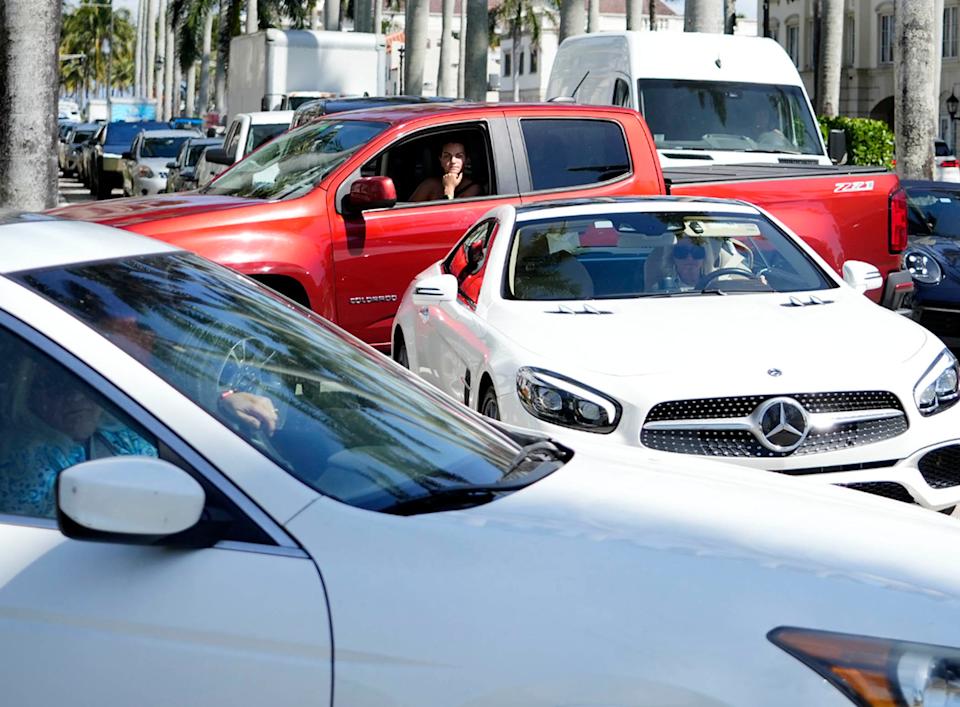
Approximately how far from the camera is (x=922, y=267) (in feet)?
40.2

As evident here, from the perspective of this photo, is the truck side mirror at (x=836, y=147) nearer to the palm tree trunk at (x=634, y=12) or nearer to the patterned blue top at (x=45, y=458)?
the patterned blue top at (x=45, y=458)

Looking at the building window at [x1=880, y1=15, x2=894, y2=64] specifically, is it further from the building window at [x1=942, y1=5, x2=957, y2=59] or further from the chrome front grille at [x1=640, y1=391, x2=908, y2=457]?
the chrome front grille at [x1=640, y1=391, x2=908, y2=457]

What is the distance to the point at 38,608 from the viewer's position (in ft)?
9.00

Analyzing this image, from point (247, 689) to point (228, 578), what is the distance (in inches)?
7.5

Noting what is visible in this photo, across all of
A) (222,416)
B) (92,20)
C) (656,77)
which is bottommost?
(222,416)

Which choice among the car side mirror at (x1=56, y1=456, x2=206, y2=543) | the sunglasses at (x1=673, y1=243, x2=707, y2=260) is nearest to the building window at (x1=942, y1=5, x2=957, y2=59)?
the sunglasses at (x1=673, y1=243, x2=707, y2=260)

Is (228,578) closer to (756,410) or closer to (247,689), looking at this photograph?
(247,689)

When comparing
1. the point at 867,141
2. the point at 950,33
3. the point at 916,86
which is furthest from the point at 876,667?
the point at 950,33

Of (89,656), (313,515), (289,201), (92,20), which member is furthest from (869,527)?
(92,20)

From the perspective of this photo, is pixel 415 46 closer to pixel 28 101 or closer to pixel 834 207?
pixel 28 101

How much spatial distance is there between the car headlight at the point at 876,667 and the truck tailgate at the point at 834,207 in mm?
7879

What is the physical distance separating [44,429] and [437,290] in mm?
4725

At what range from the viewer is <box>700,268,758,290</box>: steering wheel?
759 centimetres

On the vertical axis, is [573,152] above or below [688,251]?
above
